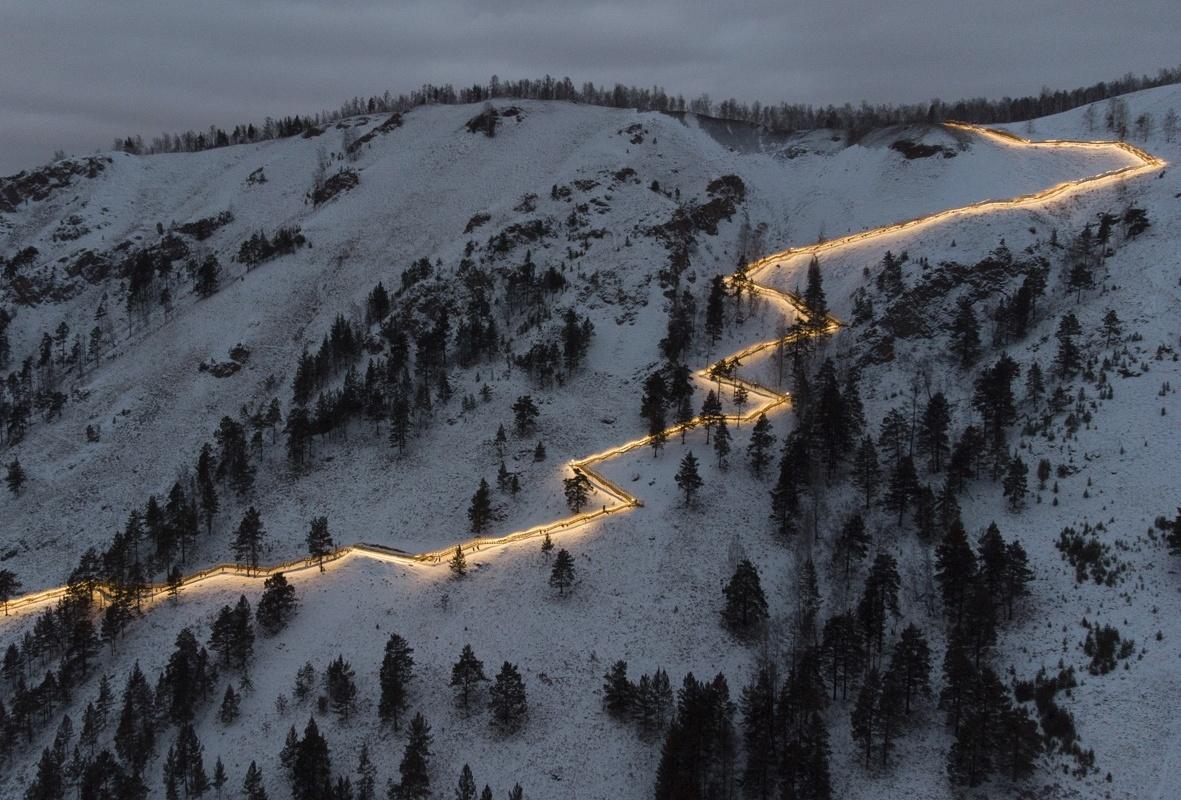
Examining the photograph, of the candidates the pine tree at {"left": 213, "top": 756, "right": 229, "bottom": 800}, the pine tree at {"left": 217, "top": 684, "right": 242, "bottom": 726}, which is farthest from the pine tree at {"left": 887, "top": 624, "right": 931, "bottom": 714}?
the pine tree at {"left": 217, "top": 684, "right": 242, "bottom": 726}

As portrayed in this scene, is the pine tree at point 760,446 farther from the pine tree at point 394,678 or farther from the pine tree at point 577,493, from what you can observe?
the pine tree at point 394,678

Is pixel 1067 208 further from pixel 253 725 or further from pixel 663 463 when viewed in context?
pixel 253 725

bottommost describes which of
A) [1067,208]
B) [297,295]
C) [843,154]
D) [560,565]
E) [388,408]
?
[560,565]

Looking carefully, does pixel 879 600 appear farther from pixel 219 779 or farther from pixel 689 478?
pixel 219 779

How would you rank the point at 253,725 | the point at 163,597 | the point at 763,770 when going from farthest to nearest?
the point at 163,597 < the point at 253,725 < the point at 763,770

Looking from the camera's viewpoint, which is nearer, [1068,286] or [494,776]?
[494,776]

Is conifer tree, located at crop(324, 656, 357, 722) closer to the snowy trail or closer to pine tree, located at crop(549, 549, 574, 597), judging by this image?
the snowy trail

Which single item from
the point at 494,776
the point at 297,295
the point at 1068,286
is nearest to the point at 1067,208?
the point at 1068,286
